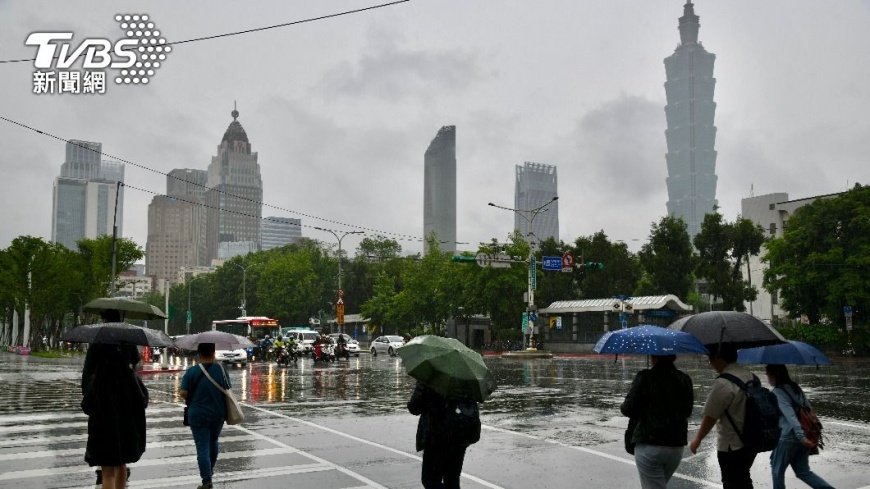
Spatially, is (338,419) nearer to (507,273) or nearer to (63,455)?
(63,455)

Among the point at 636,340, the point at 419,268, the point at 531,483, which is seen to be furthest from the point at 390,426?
the point at 419,268

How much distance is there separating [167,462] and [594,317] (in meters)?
51.6

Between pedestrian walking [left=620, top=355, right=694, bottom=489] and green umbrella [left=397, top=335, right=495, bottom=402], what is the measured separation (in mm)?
1246

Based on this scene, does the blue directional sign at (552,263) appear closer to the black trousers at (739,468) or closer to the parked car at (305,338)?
the parked car at (305,338)

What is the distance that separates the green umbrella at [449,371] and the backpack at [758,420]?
207 cm

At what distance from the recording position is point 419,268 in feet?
241

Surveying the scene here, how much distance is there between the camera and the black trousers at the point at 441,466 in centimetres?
589

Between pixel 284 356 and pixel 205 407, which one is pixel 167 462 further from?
pixel 284 356

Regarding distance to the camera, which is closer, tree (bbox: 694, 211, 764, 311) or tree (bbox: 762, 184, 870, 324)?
tree (bbox: 762, 184, 870, 324)

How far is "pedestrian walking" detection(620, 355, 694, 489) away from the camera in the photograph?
245 inches

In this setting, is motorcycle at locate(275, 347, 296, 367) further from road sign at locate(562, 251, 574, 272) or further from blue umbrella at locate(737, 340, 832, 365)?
blue umbrella at locate(737, 340, 832, 365)

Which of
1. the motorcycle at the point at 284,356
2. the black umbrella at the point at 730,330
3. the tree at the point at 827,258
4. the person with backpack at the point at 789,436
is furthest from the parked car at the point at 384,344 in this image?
the black umbrella at the point at 730,330

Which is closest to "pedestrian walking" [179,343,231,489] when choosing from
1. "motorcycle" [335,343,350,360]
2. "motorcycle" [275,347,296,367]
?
"motorcycle" [275,347,296,367]

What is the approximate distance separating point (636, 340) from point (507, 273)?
55165mm
